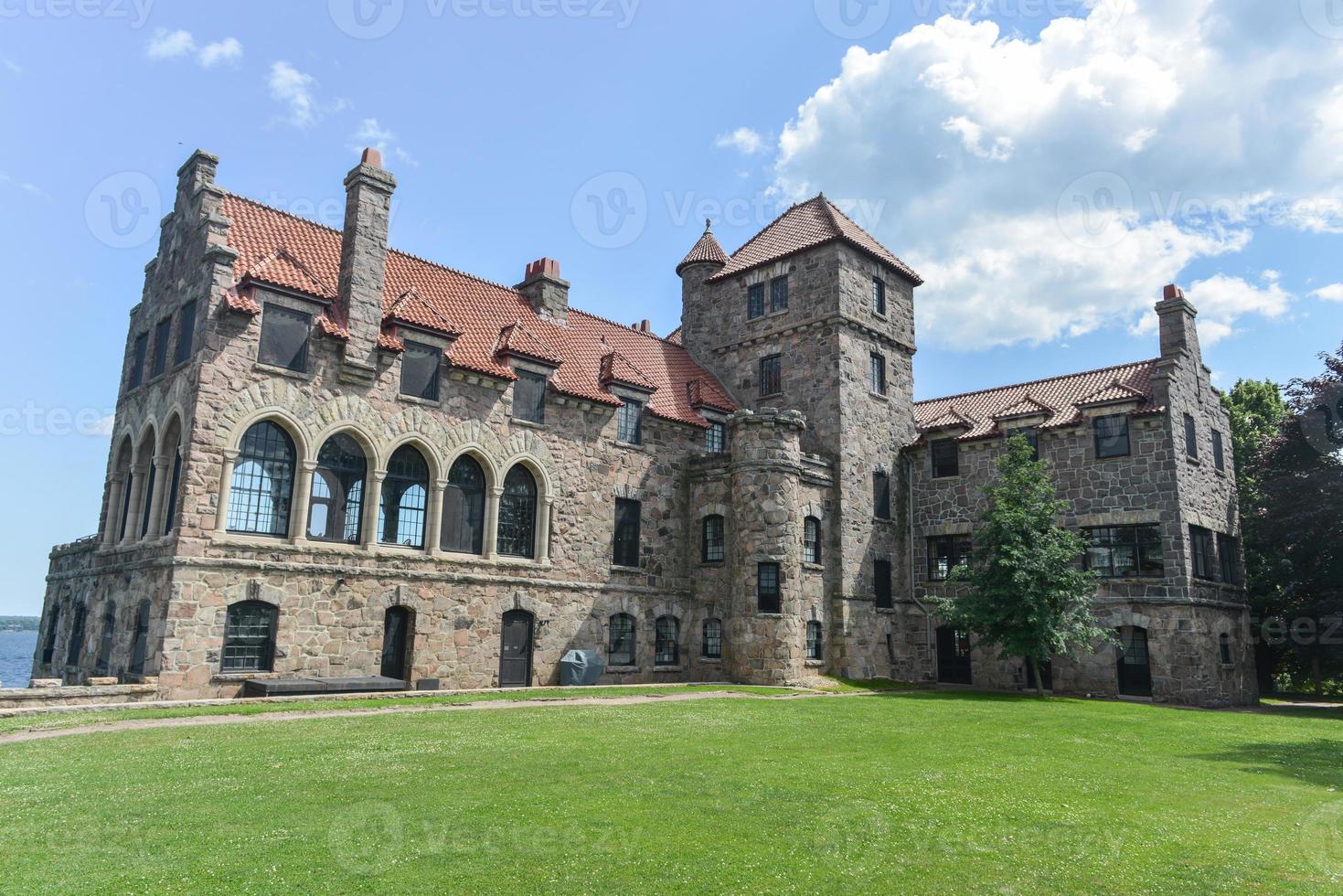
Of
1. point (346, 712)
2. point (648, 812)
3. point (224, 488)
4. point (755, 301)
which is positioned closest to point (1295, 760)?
point (648, 812)

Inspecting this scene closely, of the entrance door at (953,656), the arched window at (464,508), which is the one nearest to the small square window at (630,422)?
the arched window at (464,508)

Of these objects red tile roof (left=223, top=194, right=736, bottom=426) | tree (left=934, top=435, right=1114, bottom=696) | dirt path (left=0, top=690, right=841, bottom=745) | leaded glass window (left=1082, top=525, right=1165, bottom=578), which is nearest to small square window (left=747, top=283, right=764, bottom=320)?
red tile roof (left=223, top=194, right=736, bottom=426)

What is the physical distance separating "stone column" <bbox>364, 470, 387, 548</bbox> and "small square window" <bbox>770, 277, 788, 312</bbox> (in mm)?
17364

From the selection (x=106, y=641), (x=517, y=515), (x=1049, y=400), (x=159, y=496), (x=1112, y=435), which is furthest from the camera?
(x=1049, y=400)

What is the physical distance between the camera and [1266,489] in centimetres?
3253

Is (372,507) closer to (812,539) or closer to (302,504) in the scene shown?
(302,504)

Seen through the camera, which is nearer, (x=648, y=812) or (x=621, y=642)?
(x=648, y=812)

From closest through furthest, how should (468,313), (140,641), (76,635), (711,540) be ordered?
(140,641), (76,635), (468,313), (711,540)

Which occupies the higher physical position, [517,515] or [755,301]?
[755,301]

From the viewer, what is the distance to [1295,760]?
47.6 feet

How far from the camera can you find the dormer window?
27.5 meters

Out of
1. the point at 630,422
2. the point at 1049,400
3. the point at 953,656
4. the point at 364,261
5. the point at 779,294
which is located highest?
the point at 779,294

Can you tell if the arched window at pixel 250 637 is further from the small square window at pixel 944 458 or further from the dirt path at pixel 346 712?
the small square window at pixel 944 458

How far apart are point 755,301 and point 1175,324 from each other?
15.0m
